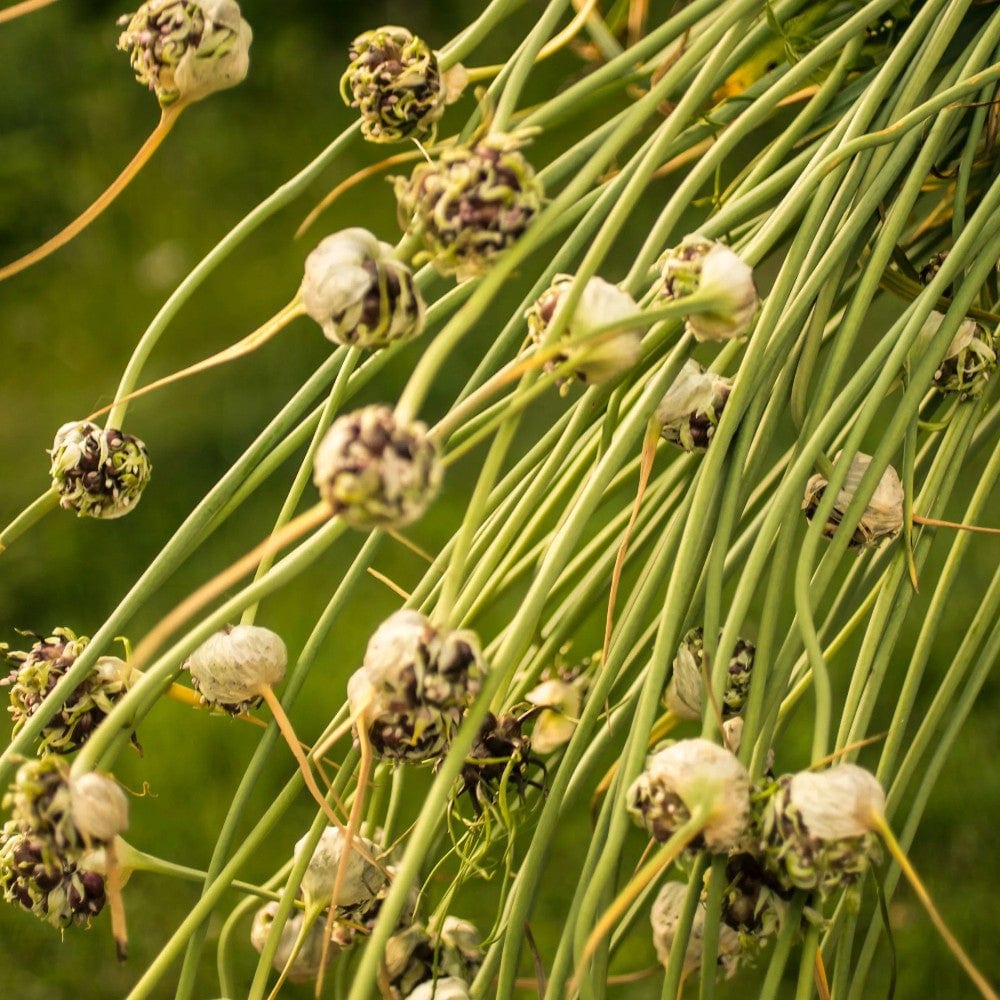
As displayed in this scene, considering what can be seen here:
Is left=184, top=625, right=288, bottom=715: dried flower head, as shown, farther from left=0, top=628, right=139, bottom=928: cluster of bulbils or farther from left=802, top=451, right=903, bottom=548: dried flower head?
left=802, top=451, right=903, bottom=548: dried flower head

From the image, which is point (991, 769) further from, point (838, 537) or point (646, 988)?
point (838, 537)

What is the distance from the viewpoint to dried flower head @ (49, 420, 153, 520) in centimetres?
26

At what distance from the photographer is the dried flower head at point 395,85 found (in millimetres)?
253

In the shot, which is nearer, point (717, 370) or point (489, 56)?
point (717, 370)

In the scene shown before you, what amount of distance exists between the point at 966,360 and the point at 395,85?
14cm

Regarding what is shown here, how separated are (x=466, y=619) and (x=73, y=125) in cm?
87

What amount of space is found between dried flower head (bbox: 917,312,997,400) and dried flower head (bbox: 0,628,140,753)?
0.62 ft

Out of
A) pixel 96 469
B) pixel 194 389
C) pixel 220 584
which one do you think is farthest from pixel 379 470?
pixel 194 389

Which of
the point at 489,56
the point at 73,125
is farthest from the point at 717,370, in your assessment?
the point at 73,125

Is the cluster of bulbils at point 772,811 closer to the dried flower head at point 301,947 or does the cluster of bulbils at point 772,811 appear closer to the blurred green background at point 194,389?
the dried flower head at point 301,947

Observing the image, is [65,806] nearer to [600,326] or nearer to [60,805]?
[60,805]

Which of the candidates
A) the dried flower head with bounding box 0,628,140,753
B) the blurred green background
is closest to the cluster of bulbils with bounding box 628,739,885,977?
the dried flower head with bounding box 0,628,140,753

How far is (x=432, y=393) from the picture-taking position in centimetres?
84

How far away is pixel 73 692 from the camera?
9.4 inches
